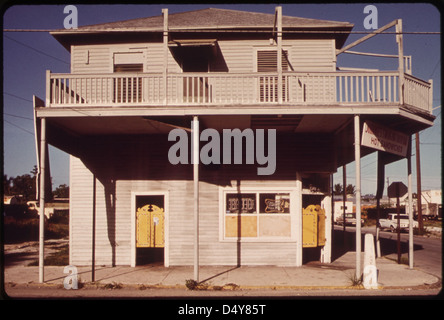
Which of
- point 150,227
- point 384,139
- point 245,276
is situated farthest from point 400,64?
point 150,227

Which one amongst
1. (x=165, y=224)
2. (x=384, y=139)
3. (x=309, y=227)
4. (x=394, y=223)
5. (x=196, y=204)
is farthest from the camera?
(x=394, y=223)

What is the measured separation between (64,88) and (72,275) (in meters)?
4.74

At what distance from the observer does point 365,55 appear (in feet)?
38.9

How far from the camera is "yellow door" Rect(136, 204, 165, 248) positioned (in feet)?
37.7

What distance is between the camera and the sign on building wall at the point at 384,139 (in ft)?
30.8

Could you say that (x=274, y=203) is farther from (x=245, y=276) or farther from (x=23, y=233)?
(x=23, y=233)

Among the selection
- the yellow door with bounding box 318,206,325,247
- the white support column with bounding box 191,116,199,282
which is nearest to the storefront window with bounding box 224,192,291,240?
the yellow door with bounding box 318,206,325,247

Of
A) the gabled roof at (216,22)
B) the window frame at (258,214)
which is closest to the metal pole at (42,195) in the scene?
the gabled roof at (216,22)

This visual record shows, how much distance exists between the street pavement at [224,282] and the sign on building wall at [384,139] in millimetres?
3327

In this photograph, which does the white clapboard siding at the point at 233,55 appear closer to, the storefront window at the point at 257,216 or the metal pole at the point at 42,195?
the metal pole at the point at 42,195

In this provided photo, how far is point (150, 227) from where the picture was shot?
38.0 feet

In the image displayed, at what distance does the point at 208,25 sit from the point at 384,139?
6.54 m

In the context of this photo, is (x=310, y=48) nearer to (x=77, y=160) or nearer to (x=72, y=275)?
(x=77, y=160)
